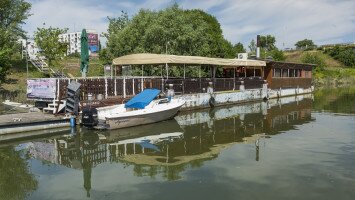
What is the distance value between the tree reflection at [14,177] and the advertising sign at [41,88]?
22.2 feet

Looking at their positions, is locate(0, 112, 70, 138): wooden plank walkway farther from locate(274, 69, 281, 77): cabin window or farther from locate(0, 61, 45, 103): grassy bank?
locate(274, 69, 281, 77): cabin window

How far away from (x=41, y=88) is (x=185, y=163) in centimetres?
1230

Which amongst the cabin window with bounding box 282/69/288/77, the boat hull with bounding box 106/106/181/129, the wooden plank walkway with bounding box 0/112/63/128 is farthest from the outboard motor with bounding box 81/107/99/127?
the cabin window with bounding box 282/69/288/77

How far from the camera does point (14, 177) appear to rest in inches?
418

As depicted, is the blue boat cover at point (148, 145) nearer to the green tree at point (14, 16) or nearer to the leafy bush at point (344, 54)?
the green tree at point (14, 16)

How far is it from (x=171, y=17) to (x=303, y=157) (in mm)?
26020

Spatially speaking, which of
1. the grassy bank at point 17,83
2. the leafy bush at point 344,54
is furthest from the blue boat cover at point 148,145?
the leafy bush at point 344,54

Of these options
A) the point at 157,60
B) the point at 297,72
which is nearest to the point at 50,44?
the point at 157,60

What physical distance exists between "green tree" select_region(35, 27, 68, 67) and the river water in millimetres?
22197

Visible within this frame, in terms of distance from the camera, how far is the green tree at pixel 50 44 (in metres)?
37.3

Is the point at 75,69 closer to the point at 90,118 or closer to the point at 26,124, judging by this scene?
the point at 90,118

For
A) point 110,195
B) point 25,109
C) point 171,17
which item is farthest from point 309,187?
point 171,17

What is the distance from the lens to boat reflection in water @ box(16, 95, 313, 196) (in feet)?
39.2

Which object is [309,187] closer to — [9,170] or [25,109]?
[9,170]
